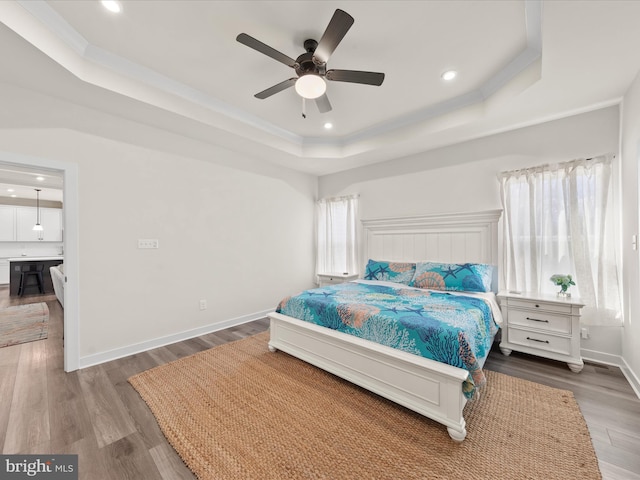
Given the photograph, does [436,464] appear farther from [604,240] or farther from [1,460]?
[604,240]

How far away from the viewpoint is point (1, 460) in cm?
145

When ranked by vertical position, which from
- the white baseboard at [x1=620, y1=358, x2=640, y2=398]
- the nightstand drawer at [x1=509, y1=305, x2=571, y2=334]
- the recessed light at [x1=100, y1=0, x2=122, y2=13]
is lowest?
the white baseboard at [x1=620, y1=358, x2=640, y2=398]

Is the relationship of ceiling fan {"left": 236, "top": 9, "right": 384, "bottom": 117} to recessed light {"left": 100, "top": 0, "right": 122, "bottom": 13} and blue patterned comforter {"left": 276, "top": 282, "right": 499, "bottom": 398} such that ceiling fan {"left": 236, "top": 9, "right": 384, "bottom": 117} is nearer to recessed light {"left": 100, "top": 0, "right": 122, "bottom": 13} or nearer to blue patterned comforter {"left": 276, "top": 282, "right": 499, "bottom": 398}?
recessed light {"left": 100, "top": 0, "right": 122, "bottom": 13}

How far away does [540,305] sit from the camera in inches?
102

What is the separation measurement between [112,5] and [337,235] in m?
3.86

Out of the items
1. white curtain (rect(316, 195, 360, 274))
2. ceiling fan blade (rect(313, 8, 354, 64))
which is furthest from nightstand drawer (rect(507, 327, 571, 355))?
ceiling fan blade (rect(313, 8, 354, 64))

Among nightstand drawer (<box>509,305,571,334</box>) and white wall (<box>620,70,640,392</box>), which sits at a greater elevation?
white wall (<box>620,70,640,392</box>)

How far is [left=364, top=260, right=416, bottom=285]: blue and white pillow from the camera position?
354cm

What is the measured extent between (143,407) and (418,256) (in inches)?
138

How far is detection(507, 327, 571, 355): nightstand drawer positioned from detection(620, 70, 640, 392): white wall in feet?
1.40

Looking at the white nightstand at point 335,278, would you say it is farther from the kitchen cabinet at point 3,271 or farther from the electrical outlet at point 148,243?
the kitchen cabinet at point 3,271

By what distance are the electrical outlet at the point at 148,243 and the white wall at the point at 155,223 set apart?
0.05 meters

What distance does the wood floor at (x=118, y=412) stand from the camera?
4.80 feet

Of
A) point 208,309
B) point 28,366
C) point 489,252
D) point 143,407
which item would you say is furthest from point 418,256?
point 28,366
